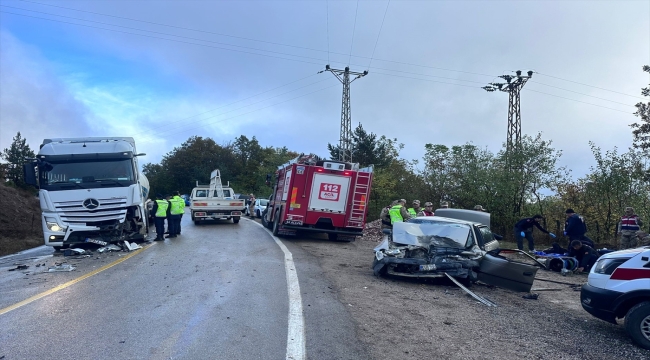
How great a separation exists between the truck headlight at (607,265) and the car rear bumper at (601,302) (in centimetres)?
24

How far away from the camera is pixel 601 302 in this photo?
5848 mm

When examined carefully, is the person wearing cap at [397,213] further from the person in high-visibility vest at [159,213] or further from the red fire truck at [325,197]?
the person in high-visibility vest at [159,213]

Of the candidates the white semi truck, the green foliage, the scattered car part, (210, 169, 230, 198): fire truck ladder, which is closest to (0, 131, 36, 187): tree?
the green foliage

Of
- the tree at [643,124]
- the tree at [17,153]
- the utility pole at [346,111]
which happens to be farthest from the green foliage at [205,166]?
the tree at [643,124]

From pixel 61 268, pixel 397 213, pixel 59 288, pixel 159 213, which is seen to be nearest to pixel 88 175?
pixel 61 268

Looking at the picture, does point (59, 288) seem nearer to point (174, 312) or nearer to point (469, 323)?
point (174, 312)

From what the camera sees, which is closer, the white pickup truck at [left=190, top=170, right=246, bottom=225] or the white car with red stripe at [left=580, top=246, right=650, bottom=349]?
the white car with red stripe at [left=580, top=246, right=650, bottom=349]

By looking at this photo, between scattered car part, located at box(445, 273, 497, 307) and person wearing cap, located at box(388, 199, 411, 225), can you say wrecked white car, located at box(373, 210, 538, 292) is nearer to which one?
scattered car part, located at box(445, 273, 497, 307)

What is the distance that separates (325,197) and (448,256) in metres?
7.96

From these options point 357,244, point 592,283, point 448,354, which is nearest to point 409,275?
point 592,283

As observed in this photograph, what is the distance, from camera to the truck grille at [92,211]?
39.0 feet

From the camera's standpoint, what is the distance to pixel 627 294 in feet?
18.4

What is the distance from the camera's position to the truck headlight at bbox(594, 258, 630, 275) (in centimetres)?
594

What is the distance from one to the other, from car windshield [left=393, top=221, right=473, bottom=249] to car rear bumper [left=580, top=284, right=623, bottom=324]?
120 inches
